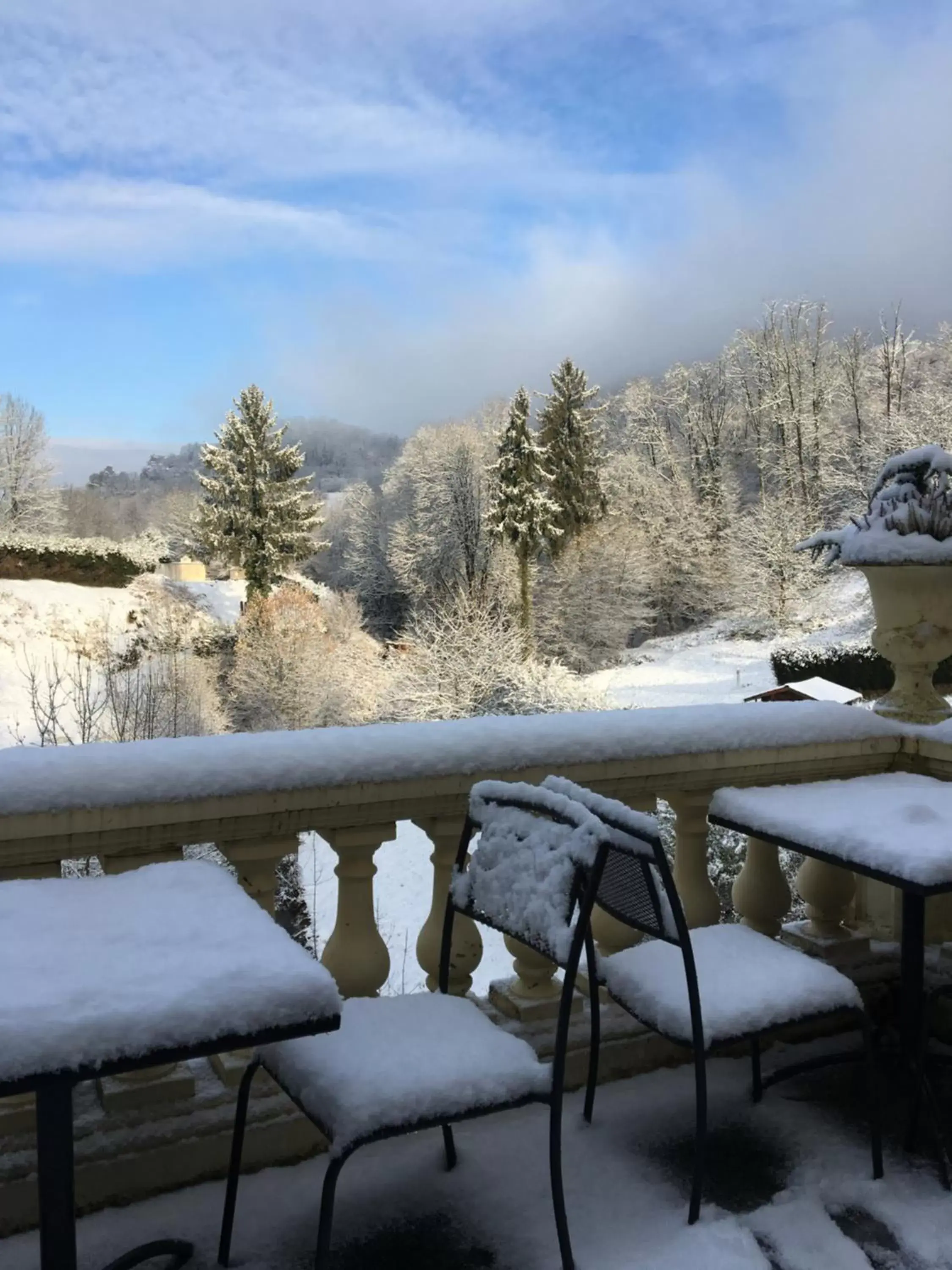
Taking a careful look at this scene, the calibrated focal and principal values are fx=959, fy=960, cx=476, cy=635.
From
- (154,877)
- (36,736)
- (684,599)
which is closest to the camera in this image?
(154,877)

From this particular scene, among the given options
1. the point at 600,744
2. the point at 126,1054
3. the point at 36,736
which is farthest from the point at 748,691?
the point at 126,1054

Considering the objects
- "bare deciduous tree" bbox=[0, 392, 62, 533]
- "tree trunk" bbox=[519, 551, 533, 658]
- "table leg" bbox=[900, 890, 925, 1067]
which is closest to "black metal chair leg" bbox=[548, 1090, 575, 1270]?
"table leg" bbox=[900, 890, 925, 1067]

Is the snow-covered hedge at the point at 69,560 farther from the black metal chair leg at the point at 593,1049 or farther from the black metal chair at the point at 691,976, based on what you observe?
the black metal chair at the point at 691,976

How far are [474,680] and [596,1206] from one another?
63.7ft

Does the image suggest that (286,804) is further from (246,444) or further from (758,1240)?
(246,444)

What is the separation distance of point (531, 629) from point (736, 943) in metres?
27.1

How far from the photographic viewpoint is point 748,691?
23297mm

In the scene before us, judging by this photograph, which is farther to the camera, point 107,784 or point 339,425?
point 339,425

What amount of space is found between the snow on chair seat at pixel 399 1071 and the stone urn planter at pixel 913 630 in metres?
2.05

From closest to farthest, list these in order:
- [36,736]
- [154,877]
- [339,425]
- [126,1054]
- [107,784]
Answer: [126,1054] < [154,877] < [107,784] < [36,736] < [339,425]

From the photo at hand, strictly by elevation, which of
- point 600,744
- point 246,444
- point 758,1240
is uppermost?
point 246,444

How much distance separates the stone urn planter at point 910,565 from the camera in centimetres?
309

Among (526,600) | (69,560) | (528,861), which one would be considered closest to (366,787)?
(528,861)

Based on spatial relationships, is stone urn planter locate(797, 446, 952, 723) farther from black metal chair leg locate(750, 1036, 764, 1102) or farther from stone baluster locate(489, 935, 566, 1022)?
stone baluster locate(489, 935, 566, 1022)
